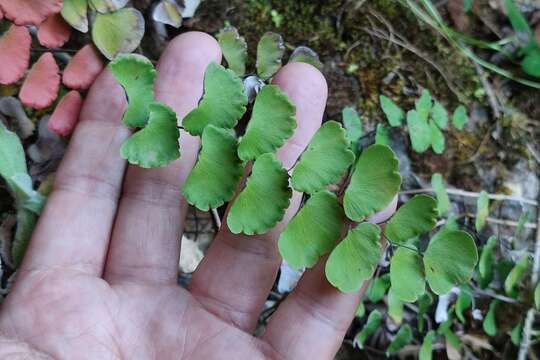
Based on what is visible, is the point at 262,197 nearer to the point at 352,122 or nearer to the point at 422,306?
the point at 352,122

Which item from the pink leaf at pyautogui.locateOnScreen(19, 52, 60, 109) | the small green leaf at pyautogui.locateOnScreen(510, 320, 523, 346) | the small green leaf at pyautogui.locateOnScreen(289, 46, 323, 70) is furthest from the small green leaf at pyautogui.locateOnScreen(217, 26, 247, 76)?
the small green leaf at pyautogui.locateOnScreen(510, 320, 523, 346)

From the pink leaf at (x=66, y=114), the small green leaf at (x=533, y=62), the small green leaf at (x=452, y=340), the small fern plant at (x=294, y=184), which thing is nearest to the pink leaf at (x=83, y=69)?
the pink leaf at (x=66, y=114)

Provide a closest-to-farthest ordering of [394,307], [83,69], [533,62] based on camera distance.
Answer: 1. [83,69]
2. [394,307]
3. [533,62]

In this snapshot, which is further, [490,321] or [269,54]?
[490,321]

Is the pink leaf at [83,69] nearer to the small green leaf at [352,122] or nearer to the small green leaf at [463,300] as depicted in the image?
the small green leaf at [352,122]

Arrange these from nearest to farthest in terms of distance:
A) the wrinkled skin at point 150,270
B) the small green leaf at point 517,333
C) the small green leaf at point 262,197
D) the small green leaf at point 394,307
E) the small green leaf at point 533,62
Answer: the small green leaf at point 262,197 → the wrinkled skin at point 150,270 → the small green leaf at point 394,307 → the small green leaf at point 517,333 → the small green leaf at point 533,62

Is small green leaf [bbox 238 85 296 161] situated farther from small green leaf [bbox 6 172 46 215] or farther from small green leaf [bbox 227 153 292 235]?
small green leaf [bbox 6 172 46 215]

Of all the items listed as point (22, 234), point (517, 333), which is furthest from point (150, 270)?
point (517, 333)
